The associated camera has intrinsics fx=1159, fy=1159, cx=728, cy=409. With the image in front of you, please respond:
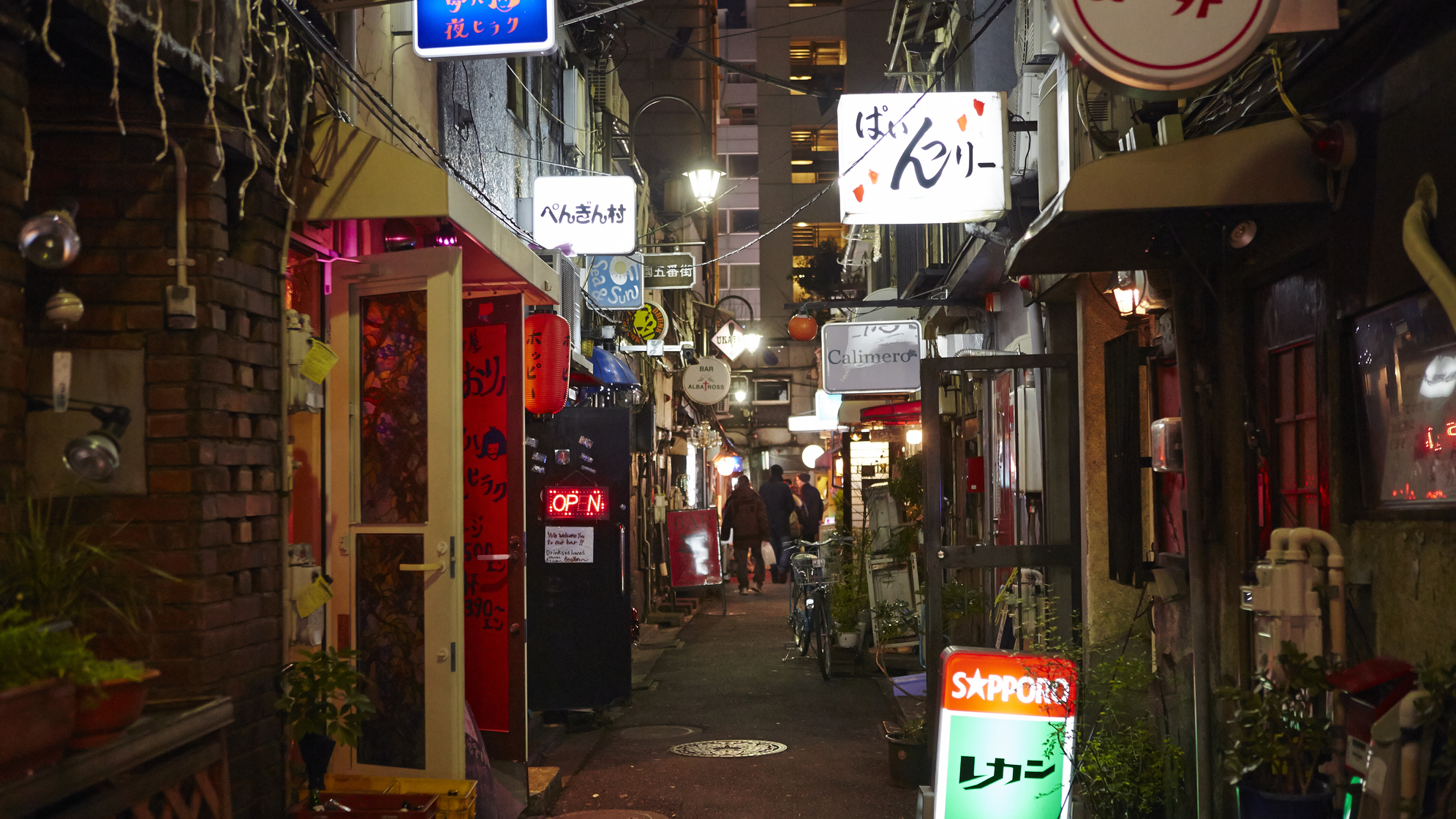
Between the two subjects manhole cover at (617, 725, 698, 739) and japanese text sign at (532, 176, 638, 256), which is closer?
manhole cover at (617, 725, 698, 739)

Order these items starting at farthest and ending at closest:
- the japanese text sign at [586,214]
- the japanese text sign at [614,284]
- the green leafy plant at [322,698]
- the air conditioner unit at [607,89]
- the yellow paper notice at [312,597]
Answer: the air conditioner unit at [607,89], the japanese text sign at [614,284], the japanese text sign at [586,214], the yellow paper notice at [312,597], the green leafy plant at [322,698]

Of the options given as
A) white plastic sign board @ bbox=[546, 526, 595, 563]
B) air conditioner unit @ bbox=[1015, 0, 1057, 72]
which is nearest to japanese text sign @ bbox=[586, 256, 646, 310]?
white plastic sign board @ bbox=[546, 526, 595, 563]

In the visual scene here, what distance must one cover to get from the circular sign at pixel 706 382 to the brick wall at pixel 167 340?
2228 centimetres

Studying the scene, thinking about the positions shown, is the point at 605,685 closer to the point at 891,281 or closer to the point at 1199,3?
the point at 1199,3

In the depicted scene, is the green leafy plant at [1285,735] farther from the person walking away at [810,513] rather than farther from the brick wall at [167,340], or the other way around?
the person walking away at [810,513]

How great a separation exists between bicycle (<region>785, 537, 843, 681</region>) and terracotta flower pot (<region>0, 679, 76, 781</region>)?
432 inches

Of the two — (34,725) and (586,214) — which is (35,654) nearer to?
(34,725)

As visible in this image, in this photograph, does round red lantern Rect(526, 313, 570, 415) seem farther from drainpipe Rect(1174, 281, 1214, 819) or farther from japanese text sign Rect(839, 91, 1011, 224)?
drainpipe Rect(1174, 281, 1214, 819)

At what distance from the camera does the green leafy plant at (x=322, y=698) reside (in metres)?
5.29

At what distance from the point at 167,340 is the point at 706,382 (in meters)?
22.9

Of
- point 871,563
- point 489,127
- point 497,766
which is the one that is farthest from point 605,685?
point 489,127

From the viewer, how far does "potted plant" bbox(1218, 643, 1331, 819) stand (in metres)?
3.99

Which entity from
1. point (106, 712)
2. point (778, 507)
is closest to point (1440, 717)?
point (106, 712)

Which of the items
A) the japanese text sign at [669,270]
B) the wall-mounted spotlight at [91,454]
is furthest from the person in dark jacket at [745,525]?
the wall-mounted spotlight at [91,454]
